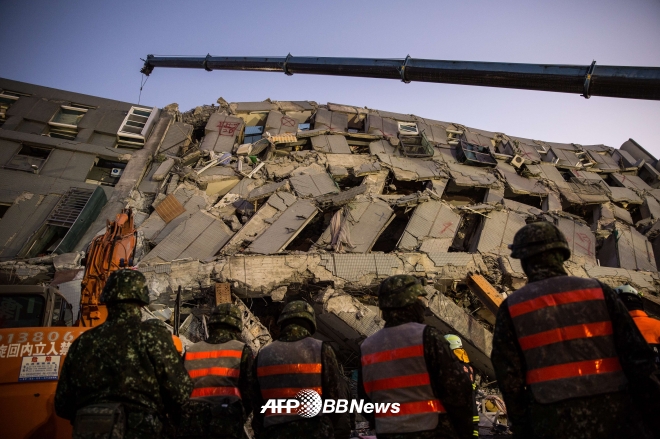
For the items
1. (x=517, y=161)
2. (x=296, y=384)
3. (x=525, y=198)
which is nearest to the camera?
(x=296, y=384)

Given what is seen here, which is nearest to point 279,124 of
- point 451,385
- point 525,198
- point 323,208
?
point 323,208

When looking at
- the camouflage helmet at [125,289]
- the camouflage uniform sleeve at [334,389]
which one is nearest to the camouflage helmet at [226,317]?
the camouflage helmet at [125,289]

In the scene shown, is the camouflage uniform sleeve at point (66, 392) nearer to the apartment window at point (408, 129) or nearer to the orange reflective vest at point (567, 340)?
the orange reflective vest at point (567, 340)

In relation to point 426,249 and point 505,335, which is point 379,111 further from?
point 505,335

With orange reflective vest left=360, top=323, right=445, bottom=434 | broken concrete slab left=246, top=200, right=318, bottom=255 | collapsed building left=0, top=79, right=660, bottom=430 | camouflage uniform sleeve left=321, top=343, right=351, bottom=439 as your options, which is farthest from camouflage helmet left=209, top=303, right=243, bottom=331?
broken concrete slab left=246, top=200, right=318, bottom=255

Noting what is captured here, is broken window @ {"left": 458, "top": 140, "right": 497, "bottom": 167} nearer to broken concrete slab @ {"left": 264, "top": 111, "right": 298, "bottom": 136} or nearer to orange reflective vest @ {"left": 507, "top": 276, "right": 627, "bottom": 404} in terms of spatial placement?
broken concrete slab @ {"left": 264, "top": 111, "right": 298, "bottom": 136}

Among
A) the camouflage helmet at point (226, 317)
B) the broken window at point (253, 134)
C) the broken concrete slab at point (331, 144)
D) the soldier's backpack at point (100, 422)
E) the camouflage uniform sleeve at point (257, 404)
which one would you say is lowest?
the soldier's backpack at point (100, 422)

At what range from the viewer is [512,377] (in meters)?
2.73

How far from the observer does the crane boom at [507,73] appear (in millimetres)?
7828

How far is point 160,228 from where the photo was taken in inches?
547

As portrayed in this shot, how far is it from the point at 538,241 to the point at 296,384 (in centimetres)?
202

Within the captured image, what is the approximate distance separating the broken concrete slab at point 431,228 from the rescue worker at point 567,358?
1050 centimetres

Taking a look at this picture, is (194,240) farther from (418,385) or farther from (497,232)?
(418,385)

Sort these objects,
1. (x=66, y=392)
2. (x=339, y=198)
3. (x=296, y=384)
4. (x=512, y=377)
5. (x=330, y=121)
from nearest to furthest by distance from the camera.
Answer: (x=512, y=377) → (x=66, y=392) → (x=296, y=384) → (x=339, y=198) → (x=330, y=121)
